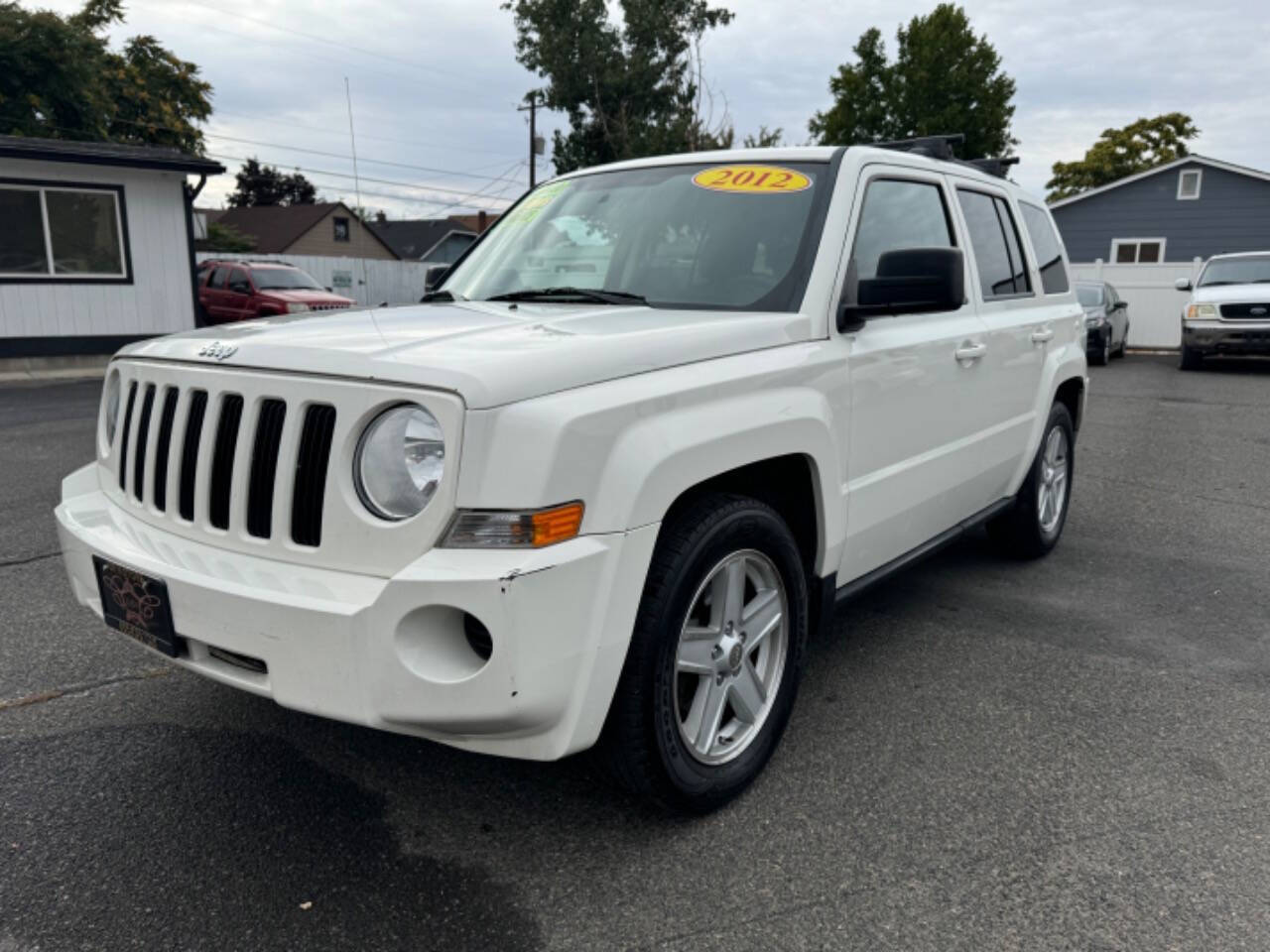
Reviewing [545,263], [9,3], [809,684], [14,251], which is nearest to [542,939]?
[809,684]

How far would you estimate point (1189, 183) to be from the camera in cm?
2655

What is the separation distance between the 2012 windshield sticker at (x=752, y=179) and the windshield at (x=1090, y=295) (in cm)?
1549

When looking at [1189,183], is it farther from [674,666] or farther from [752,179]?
[674,666]

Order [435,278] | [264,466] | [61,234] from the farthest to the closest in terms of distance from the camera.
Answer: [61,234]
[435,278]
[264,466]

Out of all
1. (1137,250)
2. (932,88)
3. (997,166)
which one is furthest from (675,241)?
(932,88)

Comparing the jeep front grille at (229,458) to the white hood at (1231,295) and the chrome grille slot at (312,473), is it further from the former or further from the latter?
the white hood at (1231,295)

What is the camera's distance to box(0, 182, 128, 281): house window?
14164mm

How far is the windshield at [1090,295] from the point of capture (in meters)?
17.0

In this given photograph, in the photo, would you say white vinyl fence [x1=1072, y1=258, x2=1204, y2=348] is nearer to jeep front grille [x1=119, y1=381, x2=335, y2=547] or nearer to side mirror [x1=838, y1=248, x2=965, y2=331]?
side mirror [x1=838, y1=248, x2=965, y2=331]

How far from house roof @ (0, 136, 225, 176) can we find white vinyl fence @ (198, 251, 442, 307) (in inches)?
548

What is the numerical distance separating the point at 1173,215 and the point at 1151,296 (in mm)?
6174

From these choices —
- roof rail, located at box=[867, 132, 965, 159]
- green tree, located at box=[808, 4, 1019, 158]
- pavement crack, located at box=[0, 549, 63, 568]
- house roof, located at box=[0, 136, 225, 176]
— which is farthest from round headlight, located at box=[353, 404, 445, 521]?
green tree, located at box=[808, 4, 1019, 158]

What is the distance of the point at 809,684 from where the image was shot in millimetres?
3555

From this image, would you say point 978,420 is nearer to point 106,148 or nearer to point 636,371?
point 636,371
